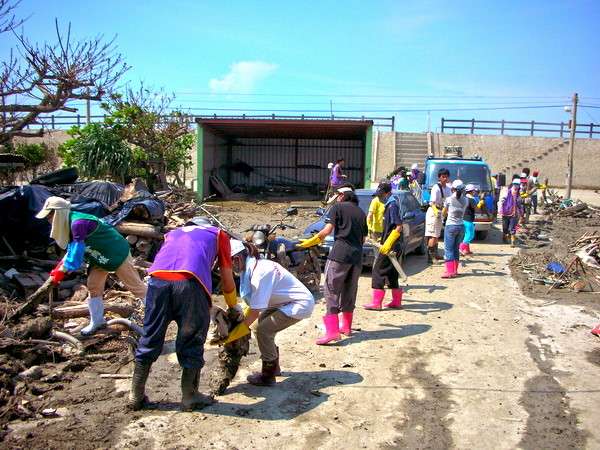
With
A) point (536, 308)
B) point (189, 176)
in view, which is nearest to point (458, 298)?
point (536, 308)

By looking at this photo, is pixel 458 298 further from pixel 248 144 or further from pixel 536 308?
pixel 248 144

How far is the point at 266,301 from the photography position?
4246 millimetres

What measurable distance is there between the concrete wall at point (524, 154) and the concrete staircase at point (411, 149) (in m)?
0.44

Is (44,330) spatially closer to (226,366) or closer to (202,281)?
(226,366)

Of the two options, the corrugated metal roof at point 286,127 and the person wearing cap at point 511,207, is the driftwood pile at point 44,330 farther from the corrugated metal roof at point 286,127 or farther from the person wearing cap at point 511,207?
the corrugated metal roof at point 286,127

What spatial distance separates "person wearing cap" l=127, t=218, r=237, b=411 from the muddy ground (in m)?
0.36

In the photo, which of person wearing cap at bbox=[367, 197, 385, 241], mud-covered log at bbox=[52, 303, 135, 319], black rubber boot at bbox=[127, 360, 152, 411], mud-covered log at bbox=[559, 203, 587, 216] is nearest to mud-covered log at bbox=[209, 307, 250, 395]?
black rubber boot at bbox=[127, 360, 152, 411]

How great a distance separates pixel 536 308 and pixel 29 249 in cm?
784

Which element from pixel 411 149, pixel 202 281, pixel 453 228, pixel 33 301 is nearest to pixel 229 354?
pixel 202 281

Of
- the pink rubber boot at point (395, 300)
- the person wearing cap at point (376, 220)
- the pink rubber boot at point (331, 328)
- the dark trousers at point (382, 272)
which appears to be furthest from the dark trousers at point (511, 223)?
the pink rubber boot at point (331, 328)

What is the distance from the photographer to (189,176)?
29719 millimetres

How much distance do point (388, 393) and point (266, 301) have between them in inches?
58.7

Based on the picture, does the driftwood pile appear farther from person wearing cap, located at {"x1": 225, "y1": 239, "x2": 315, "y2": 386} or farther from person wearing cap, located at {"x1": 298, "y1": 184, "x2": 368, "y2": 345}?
person wearing cap, located at {"x1": 298, "y1": 184, "x2": 368, "y2": 345}

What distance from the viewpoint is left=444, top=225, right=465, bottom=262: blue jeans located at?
9.03 metres
